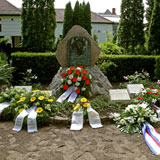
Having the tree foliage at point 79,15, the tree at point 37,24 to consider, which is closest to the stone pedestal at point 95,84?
the tree at point 37,24

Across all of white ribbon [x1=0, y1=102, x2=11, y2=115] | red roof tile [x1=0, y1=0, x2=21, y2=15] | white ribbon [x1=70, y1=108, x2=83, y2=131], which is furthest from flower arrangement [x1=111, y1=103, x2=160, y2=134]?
red roof tile [x1=0, y1=0, x2=21, y2=15]

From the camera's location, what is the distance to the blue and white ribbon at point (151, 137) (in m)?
3.30

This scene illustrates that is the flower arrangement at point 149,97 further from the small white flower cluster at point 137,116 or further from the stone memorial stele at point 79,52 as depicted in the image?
the stone memorial stele at point 79,52

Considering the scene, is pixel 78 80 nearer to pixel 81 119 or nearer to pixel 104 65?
pixel 81 119

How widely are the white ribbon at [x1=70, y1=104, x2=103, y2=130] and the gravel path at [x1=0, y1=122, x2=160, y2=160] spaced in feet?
0.38

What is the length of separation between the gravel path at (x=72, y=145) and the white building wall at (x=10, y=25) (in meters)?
19.0

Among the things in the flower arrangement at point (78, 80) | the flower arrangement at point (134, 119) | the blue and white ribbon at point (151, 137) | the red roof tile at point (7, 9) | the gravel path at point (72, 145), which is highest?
the red roof tile at point (7, 9)

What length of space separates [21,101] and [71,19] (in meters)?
8.69

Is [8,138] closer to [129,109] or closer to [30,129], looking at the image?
[30,129]

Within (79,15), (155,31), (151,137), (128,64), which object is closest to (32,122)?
(151,137)

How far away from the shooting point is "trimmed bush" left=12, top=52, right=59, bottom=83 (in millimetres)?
7895

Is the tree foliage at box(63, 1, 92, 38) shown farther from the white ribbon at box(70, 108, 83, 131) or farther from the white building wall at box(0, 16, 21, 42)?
the white building wall at box(0, 16, 21, 42)

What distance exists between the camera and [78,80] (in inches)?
218

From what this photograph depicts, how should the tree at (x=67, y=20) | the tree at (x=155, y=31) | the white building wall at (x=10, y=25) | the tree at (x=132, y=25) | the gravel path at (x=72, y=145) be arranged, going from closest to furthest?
the gravel path at (x=72, y=145)
the tree at (x=155, y=31)
the tree at (x=132, y=25)
the tree at (x=67, y=20)
the white building wall at (x=10, y=25)
